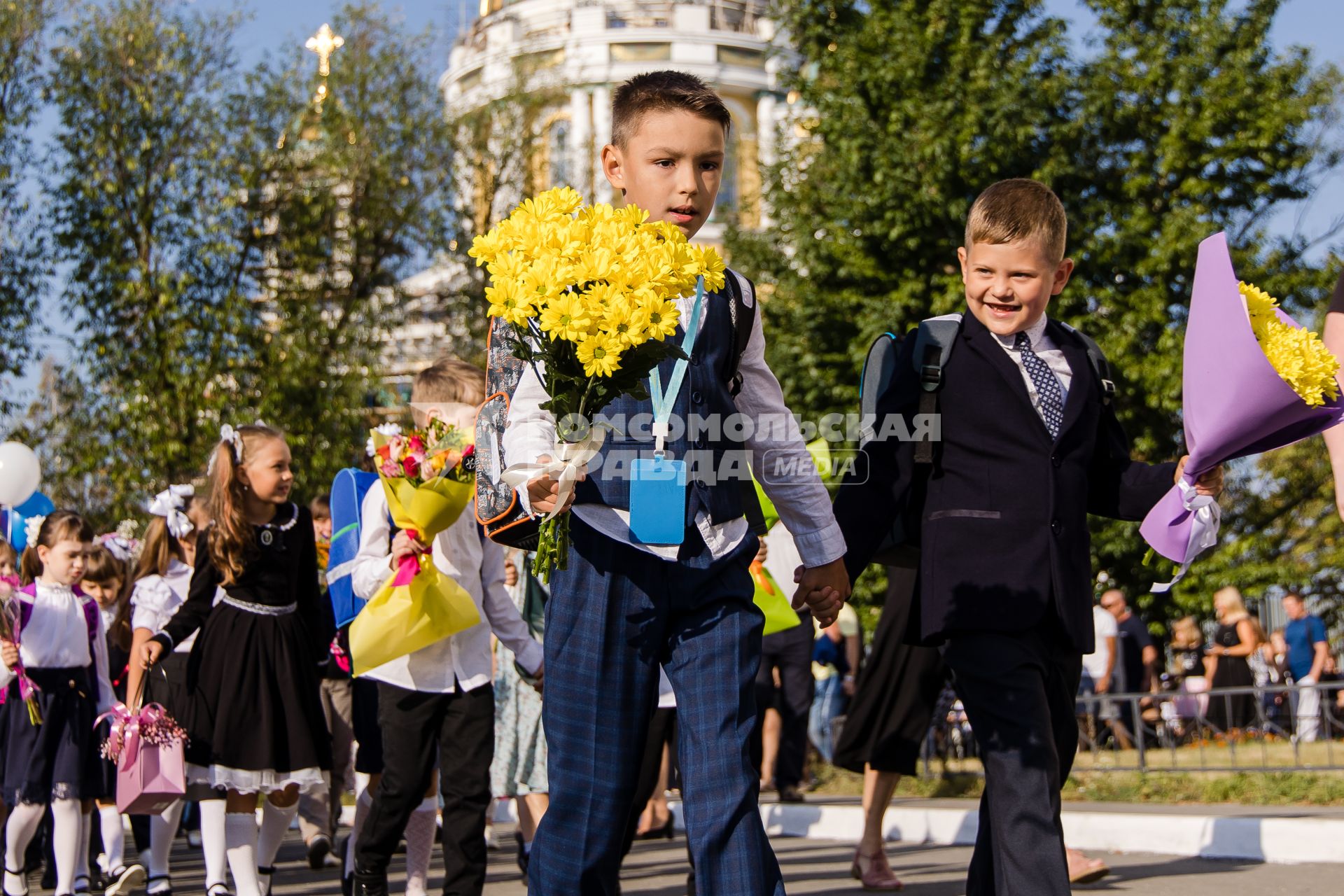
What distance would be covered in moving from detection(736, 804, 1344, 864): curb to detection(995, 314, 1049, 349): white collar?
2.05 m

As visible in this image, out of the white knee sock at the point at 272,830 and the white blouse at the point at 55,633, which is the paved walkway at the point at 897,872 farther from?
the white blouse at the point at 55,633

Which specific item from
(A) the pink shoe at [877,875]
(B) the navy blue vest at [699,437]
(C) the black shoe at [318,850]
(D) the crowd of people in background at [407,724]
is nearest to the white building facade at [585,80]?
(D) the crowd of people in background at [407,724]

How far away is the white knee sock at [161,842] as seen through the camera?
777cm

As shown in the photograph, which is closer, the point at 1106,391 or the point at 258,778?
the point at 1106,391

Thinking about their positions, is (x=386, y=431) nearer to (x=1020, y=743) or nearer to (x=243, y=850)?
(x=243, y=850)

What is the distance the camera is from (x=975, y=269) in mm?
4887

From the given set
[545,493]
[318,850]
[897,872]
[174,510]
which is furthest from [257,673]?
[545,493]

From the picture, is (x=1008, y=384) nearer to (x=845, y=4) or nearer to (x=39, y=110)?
(x=845, y=4)

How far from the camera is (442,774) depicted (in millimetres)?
6320

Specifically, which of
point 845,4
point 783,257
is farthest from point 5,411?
point 845,4

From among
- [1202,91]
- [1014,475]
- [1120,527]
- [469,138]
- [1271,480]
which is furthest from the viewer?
[1271,480]

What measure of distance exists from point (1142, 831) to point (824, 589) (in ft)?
15.5

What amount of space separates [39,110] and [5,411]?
15.8 ft

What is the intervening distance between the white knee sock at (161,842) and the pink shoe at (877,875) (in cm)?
327
